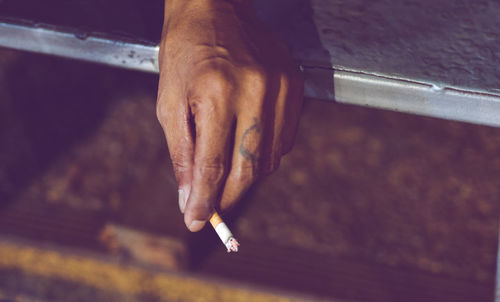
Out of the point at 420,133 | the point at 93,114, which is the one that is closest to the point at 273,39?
the point at 420,133

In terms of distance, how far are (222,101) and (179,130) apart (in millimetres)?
113

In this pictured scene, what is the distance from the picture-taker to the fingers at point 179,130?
0.83 meters

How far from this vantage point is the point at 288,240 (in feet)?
7.15

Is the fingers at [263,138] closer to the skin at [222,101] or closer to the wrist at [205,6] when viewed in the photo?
the skin at [222,101]

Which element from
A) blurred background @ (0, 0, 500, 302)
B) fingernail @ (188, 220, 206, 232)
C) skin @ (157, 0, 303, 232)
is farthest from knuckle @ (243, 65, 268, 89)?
blurred background @ (0, 0, 500, 302)

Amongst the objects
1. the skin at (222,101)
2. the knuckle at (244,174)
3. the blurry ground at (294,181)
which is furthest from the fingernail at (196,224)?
the blurry ground at (294,181)

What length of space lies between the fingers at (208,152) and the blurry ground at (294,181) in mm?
1035

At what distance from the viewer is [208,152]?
31.4 inches

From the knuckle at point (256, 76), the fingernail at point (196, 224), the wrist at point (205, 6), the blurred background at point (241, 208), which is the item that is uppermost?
the wrist at point (205, 6)

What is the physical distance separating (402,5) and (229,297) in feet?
4.90

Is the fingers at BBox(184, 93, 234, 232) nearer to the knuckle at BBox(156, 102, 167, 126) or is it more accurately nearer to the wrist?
the knuckle at BBox(156, 102, 167, 126)

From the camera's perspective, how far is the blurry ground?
207 centimetres

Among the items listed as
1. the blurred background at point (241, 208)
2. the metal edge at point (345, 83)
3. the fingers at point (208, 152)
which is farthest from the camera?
the blurred background at point (241, 208)

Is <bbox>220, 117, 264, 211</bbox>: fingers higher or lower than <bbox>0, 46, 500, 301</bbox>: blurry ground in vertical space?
higher
